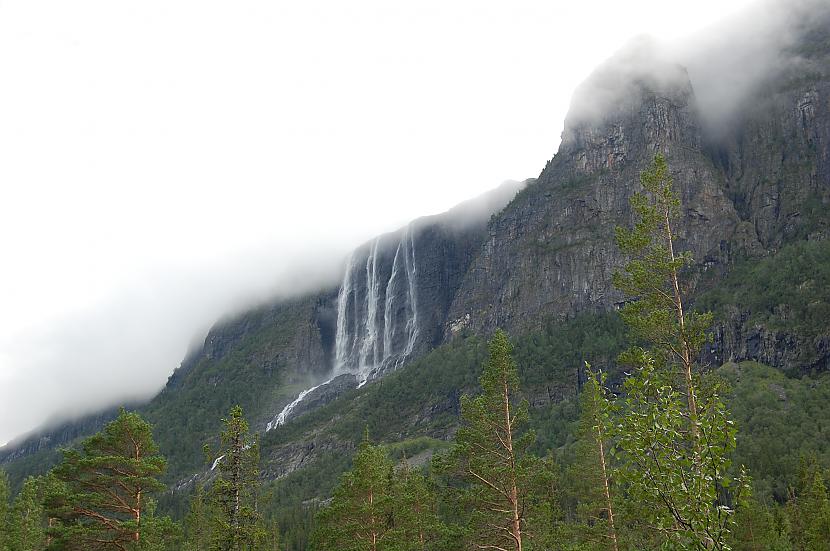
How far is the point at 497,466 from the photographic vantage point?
28172 mm

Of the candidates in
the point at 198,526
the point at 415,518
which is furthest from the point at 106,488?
Answer: the point at 198,526

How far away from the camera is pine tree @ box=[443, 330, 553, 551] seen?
27359 mm

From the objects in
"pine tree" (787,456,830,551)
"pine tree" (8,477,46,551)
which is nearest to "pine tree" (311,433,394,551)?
"pine tree" (8,477,46,551)

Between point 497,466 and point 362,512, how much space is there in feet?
39.8

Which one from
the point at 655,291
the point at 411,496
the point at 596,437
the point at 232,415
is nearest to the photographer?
the point at 655,291

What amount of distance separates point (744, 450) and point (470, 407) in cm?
12012

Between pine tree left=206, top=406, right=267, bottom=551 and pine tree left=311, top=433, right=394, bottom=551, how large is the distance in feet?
18.5

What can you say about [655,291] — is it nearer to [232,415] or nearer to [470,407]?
[470,407]

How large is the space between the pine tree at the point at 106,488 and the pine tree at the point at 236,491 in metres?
3.39

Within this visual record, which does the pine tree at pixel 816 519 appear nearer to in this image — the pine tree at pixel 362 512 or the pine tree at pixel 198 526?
the pine tree at pixel 362 512

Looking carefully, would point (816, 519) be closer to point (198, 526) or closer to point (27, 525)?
point (198, 526)

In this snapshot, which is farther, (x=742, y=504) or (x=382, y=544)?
(x=382, y=544)

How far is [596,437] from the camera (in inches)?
1468

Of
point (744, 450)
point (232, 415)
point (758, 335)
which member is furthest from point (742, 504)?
point (758, 335)
